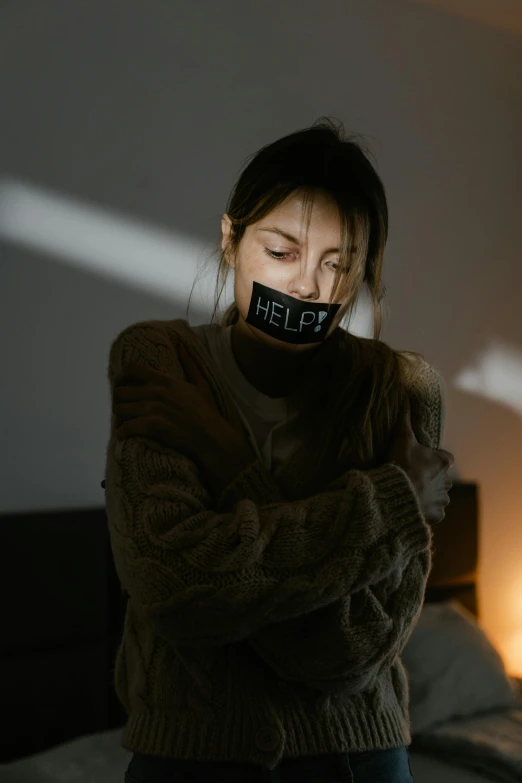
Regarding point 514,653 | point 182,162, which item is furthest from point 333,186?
point 514,653

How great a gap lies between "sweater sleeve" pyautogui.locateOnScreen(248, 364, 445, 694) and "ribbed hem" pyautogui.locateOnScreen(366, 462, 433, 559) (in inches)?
1.1

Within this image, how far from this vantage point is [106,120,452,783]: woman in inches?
30.1

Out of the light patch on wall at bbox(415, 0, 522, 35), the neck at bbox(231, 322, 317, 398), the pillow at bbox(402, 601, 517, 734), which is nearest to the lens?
the neck at bbox(231, 322, 317, 398)

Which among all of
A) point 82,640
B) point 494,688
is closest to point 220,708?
point 82,640

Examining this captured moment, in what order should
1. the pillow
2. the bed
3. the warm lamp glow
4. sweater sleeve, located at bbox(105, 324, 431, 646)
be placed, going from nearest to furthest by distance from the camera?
sweater sleeve, located at bbox(105, 324, 431, 646) → the bed → the pillow → the warm lamp glow

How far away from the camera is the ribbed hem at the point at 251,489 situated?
2.74 ft

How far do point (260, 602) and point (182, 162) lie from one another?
1.68m

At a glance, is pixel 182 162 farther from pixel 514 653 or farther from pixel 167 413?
pixel 514 653

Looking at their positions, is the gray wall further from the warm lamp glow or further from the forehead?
the forehead

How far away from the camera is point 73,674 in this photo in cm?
190

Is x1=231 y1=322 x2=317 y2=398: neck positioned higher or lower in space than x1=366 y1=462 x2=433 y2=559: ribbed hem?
higher

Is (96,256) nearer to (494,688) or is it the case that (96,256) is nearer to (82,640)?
(82,640)

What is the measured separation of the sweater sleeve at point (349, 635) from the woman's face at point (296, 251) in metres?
0.29

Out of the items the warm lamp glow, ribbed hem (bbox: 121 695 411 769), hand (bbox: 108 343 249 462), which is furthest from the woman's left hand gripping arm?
the warm lamp glow
